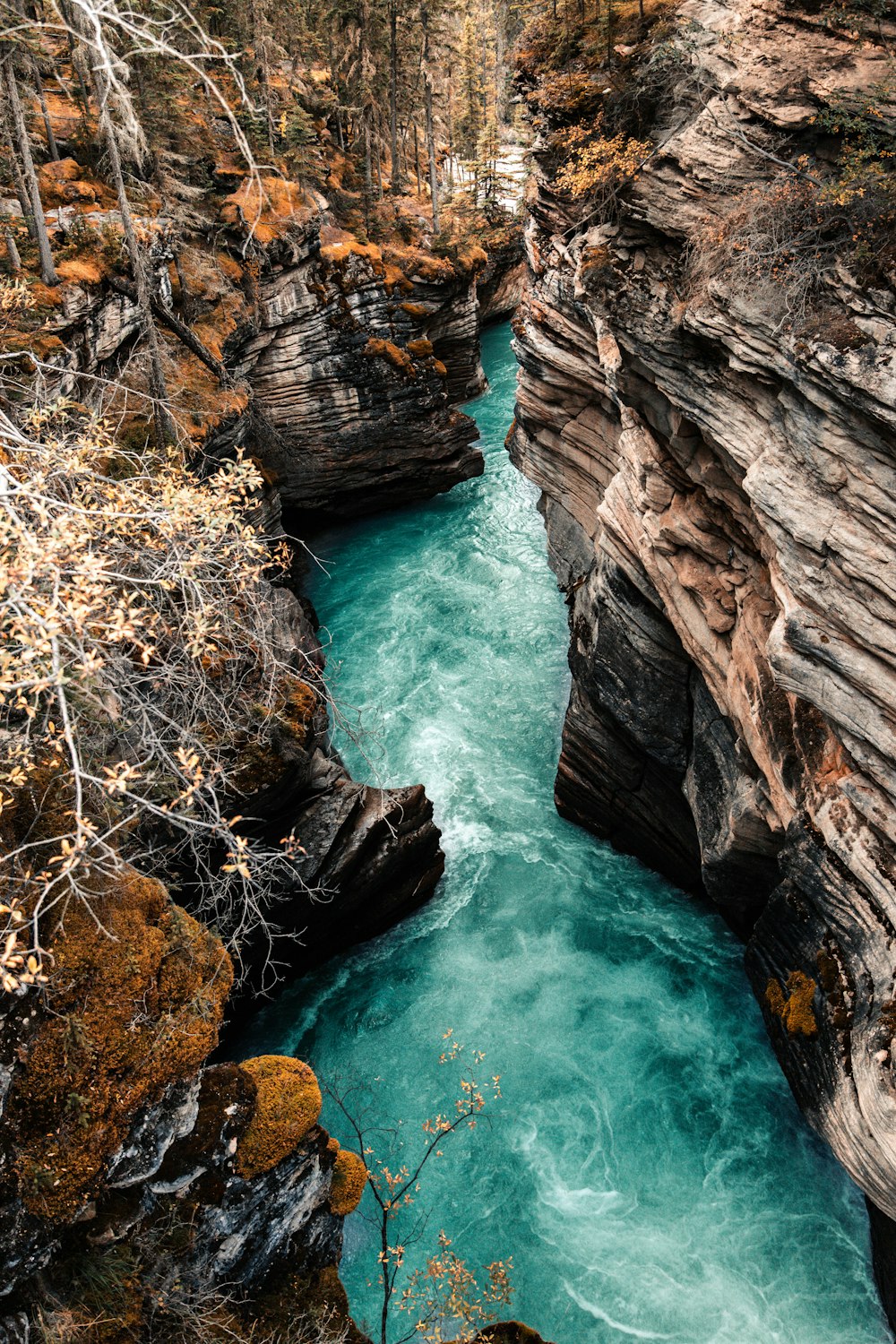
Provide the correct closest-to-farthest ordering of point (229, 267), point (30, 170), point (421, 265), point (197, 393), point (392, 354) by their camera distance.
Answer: point (30, 170), point (197, 393), point (229, 267), point (392, 354), point (421, 265)

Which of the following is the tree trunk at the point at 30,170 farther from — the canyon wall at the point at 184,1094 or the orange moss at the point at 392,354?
the orange moss at the point at 392,354

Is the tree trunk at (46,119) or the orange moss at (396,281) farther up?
the tree trunk at (46,119)

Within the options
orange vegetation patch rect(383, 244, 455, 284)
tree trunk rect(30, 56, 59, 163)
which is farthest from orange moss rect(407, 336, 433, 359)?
tree trunk rect(30, 56, 59, 163)

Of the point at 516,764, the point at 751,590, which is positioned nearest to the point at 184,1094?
the point at 751,590

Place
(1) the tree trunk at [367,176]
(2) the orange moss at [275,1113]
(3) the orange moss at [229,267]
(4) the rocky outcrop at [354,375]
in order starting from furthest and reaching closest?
(1) the tree trunk at [367,176] < (4) the rocky outcrop at [354,375] < (3) the orange moss at [229,267] < (2) the orange moss at [275,1113]

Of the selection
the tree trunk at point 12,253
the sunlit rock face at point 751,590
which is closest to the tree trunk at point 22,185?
the tree trunk at point 12,253

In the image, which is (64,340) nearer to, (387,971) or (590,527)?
(590,527)

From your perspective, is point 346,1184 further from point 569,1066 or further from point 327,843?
point 327,843
